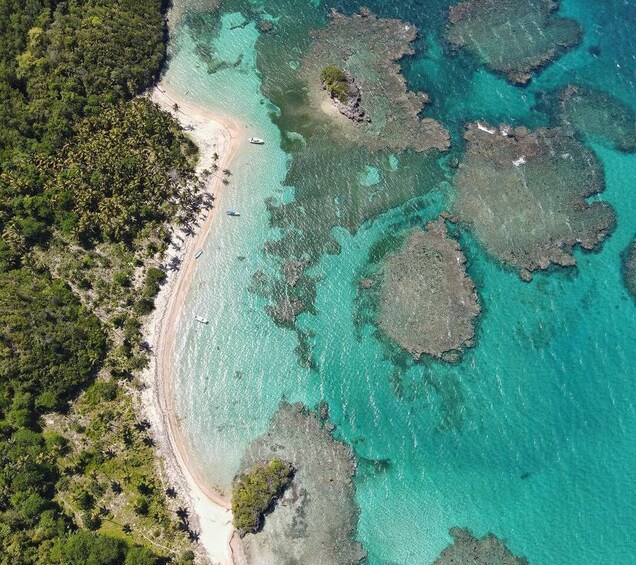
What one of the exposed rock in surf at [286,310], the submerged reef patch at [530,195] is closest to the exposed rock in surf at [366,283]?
the exposed rock in surf at [286,310]

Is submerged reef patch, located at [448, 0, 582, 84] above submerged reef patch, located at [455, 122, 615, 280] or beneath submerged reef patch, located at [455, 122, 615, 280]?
above

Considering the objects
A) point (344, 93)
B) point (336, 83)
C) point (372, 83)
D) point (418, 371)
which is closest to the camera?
point (418, 371)

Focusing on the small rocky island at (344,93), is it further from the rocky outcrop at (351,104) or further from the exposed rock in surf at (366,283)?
the exposed rock in surf at (366,283)

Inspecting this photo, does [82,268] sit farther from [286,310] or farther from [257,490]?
[257,490]

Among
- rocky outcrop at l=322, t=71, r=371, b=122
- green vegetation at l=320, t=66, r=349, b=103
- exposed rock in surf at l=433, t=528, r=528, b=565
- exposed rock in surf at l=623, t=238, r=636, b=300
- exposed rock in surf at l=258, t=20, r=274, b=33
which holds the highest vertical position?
exposed rock in surf at l=258, t=20, r=274, b=33

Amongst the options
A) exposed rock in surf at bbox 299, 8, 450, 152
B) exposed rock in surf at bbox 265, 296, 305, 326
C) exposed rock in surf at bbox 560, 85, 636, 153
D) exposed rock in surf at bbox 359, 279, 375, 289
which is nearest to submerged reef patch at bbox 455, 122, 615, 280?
exposed rock in surf at bbox 560, 85, 636, 153

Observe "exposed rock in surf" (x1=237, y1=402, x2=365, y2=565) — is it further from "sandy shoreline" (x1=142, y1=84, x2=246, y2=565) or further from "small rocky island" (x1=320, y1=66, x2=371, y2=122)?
"small rocky island" (x1=320, y1=66, x2=371, y2=122)

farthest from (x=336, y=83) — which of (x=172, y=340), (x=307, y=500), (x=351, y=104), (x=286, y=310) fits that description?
(x=307, y=500)
